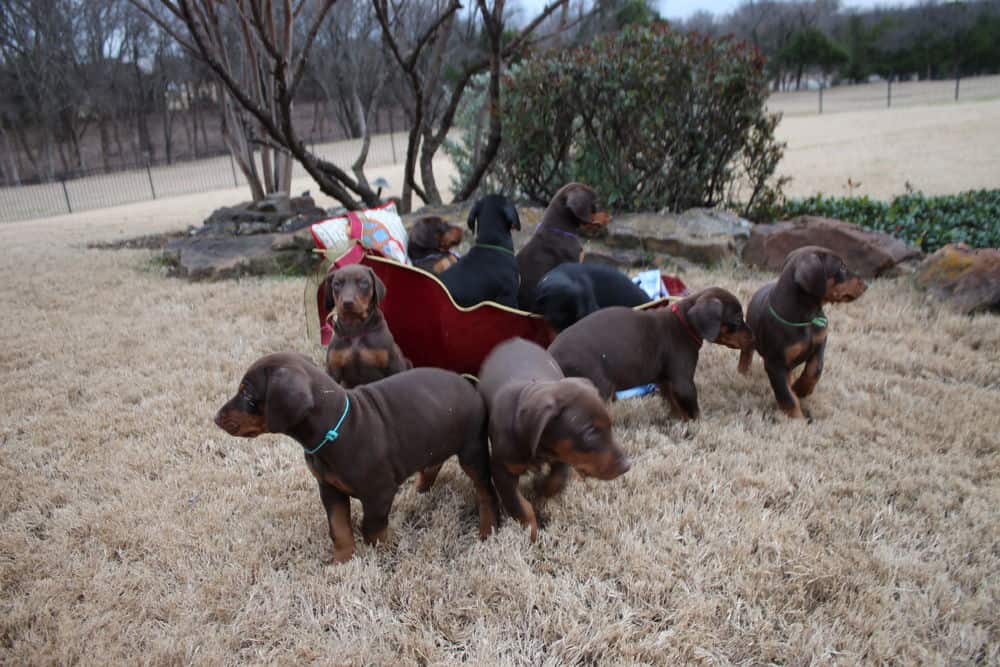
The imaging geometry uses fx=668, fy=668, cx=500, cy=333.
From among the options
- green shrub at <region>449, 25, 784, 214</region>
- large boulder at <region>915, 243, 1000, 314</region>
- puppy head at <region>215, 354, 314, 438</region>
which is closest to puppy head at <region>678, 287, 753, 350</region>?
puppy head at <region>215, 354, 314, 438</region>

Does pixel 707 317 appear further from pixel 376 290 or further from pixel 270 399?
pixel 270 399

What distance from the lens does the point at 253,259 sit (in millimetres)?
7551

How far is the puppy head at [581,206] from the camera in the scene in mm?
4836

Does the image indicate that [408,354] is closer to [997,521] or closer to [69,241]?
[997,521]

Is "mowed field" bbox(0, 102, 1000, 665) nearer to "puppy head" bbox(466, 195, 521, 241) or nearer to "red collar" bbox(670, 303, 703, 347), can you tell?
"red collar" bbox(670, 303, 703, 347)

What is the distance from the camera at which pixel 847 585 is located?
2.57 m

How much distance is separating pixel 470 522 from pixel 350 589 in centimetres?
66

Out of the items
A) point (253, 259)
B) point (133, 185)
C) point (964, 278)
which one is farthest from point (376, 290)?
point (133, 185)

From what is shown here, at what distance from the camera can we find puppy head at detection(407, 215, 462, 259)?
17.0ft

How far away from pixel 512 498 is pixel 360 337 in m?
1.41

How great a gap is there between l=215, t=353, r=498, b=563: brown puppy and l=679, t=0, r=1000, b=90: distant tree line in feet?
129

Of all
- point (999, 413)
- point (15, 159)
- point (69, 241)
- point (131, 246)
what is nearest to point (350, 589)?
point (999, 413)

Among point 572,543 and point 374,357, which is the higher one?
point 374,357

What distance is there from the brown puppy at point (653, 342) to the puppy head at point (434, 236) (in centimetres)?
177
